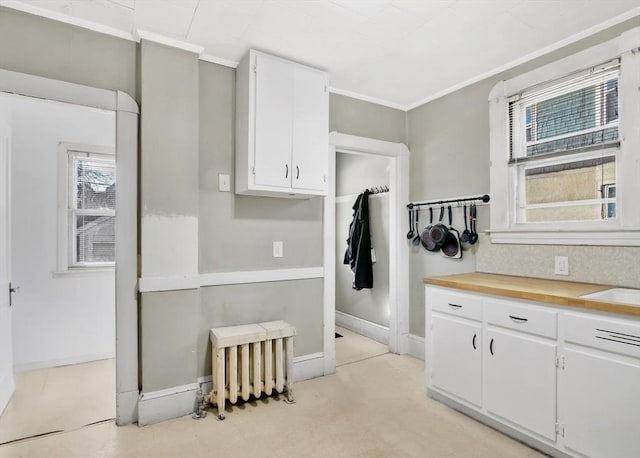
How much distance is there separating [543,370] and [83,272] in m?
3.71

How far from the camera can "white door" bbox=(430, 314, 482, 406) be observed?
87.0 inches

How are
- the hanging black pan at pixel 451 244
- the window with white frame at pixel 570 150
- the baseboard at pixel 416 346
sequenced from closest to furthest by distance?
1. the window with white frame at pixel 570 150
2. the hanging black pan at pixel 451 244
3. the baseboard at pixel 416 346

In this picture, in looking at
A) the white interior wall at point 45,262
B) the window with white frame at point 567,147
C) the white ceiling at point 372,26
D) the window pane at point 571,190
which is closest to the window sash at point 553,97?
the window with white frame at point 567,147

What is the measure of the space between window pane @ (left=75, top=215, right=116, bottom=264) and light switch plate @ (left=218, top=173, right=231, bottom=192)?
1.65m

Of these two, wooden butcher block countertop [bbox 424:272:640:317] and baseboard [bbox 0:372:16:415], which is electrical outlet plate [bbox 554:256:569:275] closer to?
wooden butcher block countertop [bbox 424:272:640:317]

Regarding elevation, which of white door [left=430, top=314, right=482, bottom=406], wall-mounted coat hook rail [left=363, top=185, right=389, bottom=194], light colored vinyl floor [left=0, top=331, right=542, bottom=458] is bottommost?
light colored vinyl floor [left=0, top=331, right=542, bottom=458]

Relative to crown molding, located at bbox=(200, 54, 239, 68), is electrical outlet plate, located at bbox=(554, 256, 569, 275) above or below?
below

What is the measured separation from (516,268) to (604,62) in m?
1.41

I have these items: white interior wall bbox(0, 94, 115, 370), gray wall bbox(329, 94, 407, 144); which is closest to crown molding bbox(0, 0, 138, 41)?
white interior wall bbox(0, 94, 115, 370)

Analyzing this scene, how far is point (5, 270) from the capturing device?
2428mm

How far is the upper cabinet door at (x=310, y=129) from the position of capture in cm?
259

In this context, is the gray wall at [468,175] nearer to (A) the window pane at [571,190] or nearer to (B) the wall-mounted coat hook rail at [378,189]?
(A) the window pane at [571,190]

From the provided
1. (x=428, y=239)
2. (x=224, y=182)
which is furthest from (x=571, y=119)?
(x=224, y=182)

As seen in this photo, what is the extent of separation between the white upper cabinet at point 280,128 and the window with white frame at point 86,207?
5.72ft
